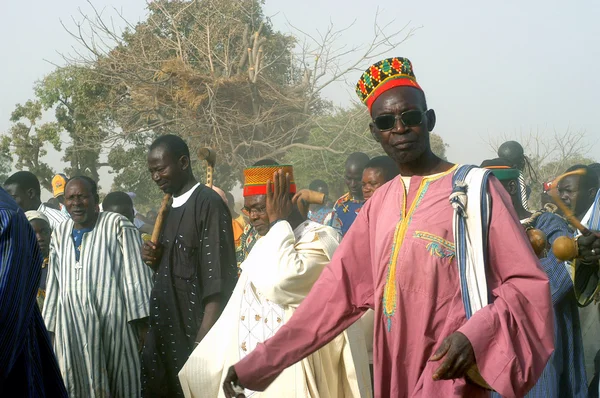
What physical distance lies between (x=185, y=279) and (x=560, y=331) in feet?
9.38

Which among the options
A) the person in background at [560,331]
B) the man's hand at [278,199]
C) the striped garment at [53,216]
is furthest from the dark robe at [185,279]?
the striped garment at [53,216]

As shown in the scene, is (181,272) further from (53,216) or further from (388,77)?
(53,216)

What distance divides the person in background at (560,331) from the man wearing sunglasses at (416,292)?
295 cm

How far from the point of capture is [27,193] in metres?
9.79

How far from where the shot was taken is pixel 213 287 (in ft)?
20.1

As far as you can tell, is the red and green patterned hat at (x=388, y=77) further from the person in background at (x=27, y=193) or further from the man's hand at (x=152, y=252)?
the person in background at (x=27, y=193)

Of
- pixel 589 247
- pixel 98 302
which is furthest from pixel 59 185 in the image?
pixel 589 247

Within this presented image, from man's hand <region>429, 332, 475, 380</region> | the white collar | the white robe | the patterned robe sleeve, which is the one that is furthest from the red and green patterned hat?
the white collar

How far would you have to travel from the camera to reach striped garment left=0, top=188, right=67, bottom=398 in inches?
132

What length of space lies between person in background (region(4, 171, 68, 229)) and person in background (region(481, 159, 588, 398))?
4990 mm

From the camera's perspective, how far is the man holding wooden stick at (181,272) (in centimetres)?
620

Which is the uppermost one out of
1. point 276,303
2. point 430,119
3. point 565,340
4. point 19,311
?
point 430,119

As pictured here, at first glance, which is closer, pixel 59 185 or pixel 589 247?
pixel 589 247

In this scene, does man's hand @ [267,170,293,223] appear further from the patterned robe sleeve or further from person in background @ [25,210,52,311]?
person in background @ [25,210,52,311]
